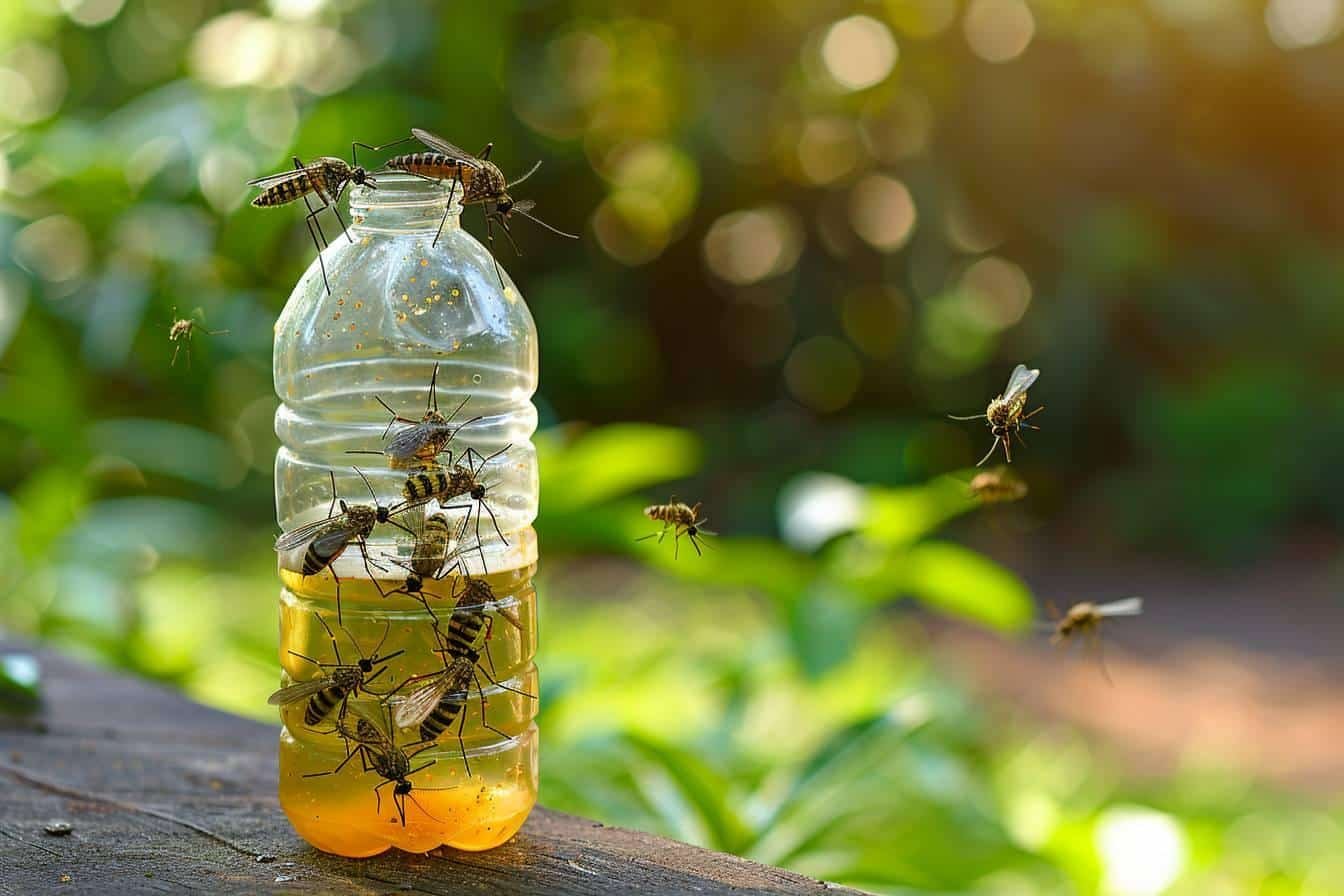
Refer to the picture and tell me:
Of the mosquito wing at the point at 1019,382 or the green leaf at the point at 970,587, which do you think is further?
the green leaf at the point at 970,587

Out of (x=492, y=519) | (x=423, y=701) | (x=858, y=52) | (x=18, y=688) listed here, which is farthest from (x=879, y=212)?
(x=423, y=701)

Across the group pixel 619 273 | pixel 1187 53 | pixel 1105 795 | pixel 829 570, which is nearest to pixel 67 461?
pixel 829 570

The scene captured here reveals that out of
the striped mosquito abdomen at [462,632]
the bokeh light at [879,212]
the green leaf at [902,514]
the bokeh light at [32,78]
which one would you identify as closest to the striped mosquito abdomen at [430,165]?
the striped mosquito abdomen at [462,632]

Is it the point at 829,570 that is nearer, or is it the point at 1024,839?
the point at 1024,839

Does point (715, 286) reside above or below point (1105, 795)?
above

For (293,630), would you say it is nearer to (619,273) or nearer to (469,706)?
(469,706)

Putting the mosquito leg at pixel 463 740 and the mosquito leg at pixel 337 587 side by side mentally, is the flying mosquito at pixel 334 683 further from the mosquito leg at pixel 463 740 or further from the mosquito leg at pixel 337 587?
the mosquito leg at pixel 463 740
